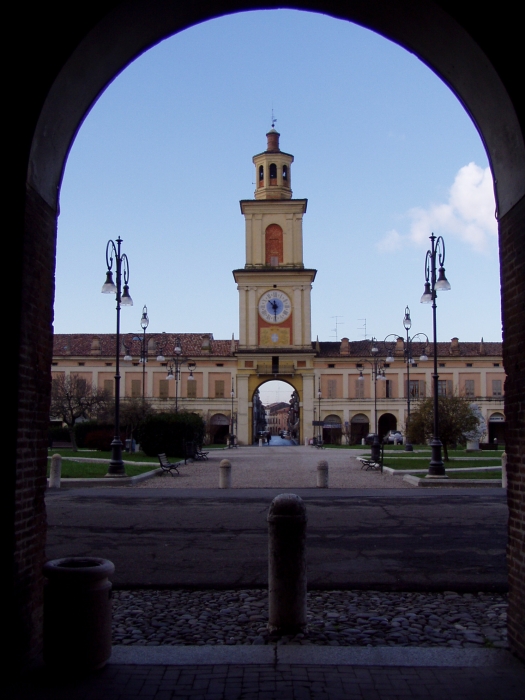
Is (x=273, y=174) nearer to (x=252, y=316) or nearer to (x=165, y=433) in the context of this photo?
(x=252, y=316)

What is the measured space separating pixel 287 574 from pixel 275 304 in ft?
217

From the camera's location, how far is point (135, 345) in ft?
271

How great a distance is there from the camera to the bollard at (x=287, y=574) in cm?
586

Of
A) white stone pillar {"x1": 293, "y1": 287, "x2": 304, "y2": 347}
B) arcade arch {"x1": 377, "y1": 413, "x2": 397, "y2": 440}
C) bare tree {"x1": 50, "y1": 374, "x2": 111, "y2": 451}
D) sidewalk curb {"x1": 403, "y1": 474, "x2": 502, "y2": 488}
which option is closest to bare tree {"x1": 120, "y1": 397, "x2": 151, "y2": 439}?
bare tree {"x1": 50, "y1": 374, "x2": 111, "y2": 451}

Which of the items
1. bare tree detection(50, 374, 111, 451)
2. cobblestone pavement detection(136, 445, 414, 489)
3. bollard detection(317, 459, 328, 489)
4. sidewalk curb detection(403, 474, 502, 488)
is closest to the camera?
bollard detection(317, 459, 328, 489)

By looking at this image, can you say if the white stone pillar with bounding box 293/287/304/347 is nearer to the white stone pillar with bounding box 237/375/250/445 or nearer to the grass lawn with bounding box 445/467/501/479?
the white stone pillar with bounding box 237/375/250/445

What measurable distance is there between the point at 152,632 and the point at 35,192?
385 cm

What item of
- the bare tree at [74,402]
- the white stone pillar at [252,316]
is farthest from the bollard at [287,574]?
the white stone pillar at [252,316]

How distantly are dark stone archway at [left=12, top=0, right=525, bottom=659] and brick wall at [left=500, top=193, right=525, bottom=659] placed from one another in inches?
0.4

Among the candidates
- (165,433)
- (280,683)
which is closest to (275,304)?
(165,433)

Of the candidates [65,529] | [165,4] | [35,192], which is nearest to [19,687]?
[35,192]

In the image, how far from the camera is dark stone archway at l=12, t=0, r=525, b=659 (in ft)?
17.1

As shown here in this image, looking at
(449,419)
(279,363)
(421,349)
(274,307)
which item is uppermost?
(274,307)

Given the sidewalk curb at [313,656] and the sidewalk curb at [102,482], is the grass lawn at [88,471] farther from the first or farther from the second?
the sidewalk curb at [313,656]
